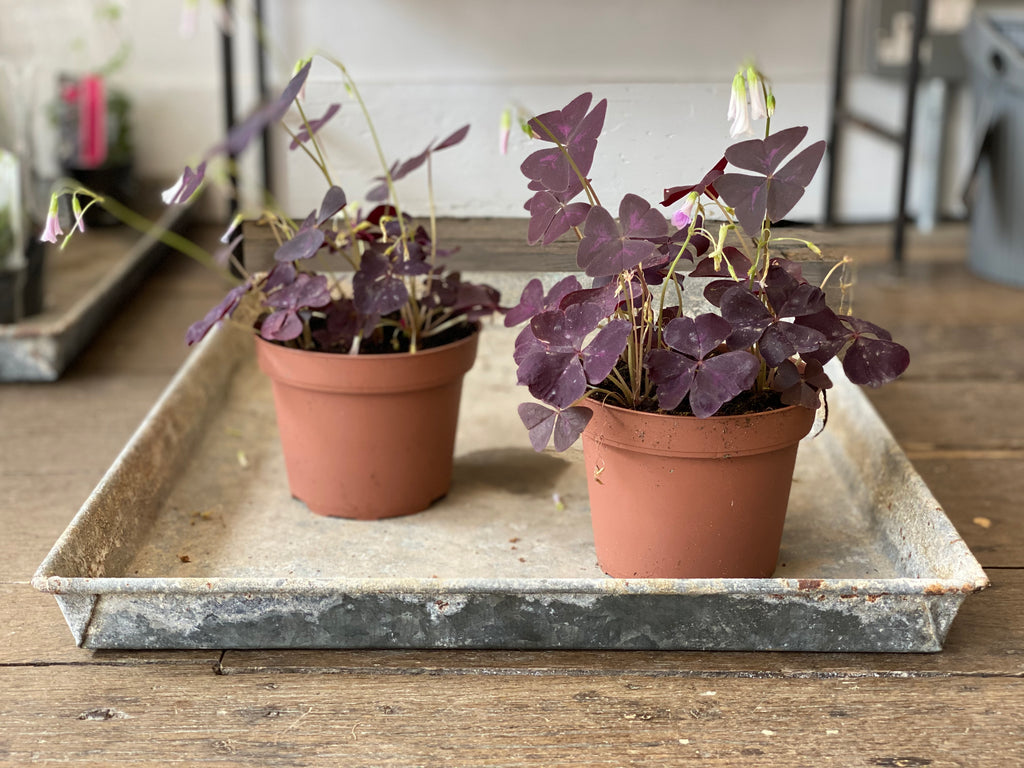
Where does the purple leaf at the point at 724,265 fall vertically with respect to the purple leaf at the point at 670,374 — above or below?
above

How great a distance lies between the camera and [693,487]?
0.94m

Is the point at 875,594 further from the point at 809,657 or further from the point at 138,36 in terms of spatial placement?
the point at 138,36

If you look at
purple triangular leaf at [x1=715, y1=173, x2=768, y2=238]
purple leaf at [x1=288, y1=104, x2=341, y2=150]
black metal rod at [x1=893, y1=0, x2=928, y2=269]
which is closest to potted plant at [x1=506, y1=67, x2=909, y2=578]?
purple triangular leaf at [x1=715, y1=173, x2=768, y2=238]

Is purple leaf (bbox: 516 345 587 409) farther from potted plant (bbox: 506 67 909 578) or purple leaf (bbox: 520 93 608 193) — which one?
purple leaf (bbox: 520 93 608 193)

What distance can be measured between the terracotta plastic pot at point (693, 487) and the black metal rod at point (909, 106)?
135 centimetres

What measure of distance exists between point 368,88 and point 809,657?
789mm

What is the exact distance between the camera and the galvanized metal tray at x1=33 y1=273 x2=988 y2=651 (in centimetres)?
89

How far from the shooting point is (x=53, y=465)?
1341 millimetres

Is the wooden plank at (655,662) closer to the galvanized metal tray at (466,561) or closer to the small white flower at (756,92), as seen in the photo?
the galvanized metal tray at (466,561)

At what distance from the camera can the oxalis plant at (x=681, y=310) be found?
86 cm

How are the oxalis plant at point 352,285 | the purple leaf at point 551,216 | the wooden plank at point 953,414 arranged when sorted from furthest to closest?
1. the wooden plank at point 953,414
2. the oxalis plant at point 352,285
3. the purple leaf at point 551,216

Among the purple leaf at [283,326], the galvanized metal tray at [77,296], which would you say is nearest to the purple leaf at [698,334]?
the purple leaf at [283,326]

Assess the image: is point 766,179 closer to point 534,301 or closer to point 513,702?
point 534,301

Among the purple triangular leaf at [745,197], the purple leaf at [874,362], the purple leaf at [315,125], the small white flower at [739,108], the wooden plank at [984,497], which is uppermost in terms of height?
the small white flower at [739,108]
